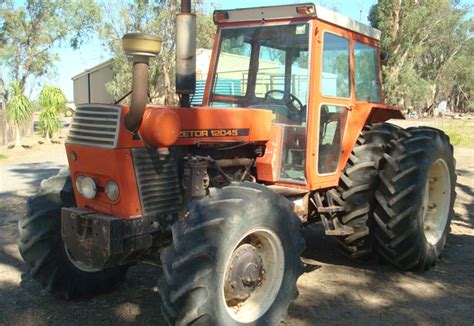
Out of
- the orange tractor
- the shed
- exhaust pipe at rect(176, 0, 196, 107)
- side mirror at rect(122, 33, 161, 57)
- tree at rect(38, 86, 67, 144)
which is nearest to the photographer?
side mirror at rect(122, 33, 161, 57)

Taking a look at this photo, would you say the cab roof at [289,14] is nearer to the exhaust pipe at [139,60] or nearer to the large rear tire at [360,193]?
the large rear tire at [360,193]

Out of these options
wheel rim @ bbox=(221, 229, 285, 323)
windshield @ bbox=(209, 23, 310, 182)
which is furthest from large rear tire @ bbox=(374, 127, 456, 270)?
wheel rim @ bbox=(221, 229, 285, 323)

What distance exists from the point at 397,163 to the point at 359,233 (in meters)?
0.74

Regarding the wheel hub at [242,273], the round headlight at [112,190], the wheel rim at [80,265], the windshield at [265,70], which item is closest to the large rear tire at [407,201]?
the windshield at [265,70]

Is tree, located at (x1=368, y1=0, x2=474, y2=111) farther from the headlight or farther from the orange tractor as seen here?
the headlight

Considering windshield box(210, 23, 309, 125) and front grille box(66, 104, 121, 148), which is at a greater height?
windshield box(210, 23, 309, 125)

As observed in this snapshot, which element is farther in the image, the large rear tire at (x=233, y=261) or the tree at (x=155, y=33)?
the tree at (x=155, y=33)

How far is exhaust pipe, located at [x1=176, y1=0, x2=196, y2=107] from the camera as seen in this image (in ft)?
11.6

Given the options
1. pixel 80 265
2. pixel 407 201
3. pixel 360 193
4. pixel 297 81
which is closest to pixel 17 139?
pixel 80 265

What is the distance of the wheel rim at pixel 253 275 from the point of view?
3.44 meters

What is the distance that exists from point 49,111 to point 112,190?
19.2 m

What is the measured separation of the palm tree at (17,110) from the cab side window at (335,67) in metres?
16.9

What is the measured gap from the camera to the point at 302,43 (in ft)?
14.8

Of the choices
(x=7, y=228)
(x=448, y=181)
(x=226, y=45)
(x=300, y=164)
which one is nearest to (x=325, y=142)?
(x=300, y=164)
